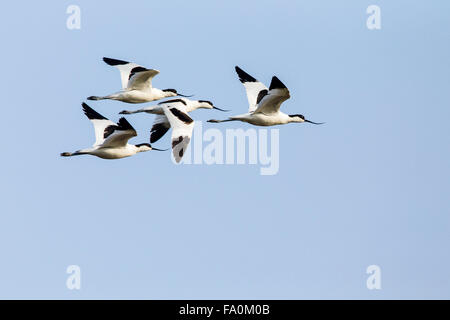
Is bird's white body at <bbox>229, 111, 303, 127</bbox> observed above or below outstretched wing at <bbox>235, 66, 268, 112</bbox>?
below

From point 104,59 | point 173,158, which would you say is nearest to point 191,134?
point 173,158

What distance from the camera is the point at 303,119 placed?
28703 millimetres

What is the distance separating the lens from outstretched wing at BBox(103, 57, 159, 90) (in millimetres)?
27453

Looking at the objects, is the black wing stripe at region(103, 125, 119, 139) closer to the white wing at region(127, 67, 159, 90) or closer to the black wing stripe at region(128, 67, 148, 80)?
the white wing at region(127, 67, 159, 90)

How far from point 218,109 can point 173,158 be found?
17.0 ft

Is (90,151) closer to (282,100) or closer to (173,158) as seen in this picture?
(173,158)

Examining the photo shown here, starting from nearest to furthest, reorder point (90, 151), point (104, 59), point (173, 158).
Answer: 1. point (173, 158)
2. point (90, 151)
3. point (104, 59)

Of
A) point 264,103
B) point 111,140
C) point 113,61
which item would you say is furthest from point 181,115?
point 113,61

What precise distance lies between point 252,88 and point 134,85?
2708 millimetres

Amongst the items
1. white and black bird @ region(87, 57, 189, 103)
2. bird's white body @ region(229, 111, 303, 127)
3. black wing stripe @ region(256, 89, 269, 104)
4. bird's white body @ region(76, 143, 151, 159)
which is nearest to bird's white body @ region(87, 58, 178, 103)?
white and black bird @ region(87, 57, 189, 103)

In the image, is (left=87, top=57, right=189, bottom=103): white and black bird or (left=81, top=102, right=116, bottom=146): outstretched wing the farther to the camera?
(left=87, top=57, right=189, bottom=103): white and black bird

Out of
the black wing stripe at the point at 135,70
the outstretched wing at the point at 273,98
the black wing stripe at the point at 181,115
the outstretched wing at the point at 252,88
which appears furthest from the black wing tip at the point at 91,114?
the outstretched wing at the point at 273,98

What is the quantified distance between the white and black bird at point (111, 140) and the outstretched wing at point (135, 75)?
3.10 ft

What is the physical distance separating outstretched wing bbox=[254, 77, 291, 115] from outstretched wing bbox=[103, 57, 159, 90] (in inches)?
97.4
